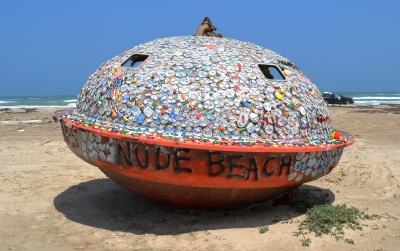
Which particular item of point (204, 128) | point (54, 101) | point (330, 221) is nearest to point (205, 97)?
point (204, 128)

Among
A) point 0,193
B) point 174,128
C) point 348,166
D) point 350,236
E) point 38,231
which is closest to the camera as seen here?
point 174,128

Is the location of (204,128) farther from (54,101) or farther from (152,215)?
(54,101)

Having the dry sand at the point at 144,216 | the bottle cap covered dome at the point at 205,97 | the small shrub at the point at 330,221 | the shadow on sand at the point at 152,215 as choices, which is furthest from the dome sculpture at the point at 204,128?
the small shrub at the point at 330,221

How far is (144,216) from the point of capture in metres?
5.62

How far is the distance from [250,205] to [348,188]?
2.48 metres

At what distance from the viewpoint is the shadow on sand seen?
517 cm

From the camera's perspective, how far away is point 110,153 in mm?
4672

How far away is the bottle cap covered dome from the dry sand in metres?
1.17

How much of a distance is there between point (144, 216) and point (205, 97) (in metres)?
2.01

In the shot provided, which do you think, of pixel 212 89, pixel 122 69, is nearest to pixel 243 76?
pixel 212 89

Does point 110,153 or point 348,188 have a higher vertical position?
point 110,153

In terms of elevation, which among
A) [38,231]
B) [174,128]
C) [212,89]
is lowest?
[38,231]

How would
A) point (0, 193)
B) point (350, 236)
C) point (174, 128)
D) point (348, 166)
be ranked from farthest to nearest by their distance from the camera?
point (348, 166) → point (0, 193) → point (350, 236) → point (174, 128)

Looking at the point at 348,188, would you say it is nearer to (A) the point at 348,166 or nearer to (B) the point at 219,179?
(A) the point at 348,166
